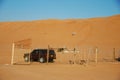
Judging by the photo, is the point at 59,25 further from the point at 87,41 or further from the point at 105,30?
the point at 87,41

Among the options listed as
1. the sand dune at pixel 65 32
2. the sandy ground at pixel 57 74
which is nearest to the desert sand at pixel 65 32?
the sand dune at pixel 65 32

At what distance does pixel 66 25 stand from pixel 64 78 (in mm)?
80009

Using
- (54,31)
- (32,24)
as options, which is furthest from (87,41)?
(32,24)

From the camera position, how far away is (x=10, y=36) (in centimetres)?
8988

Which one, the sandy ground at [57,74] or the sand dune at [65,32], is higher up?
the sand dune at [65,32]

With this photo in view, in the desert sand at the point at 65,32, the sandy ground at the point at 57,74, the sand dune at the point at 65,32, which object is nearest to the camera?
the sandy ground at the point at 57,74

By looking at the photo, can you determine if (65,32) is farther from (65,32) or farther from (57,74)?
(57,74)

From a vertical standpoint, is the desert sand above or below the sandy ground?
above

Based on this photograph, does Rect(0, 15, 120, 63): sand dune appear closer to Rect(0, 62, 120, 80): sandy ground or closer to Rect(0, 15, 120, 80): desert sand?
Rect(0, 15, 120, 80): desert sand

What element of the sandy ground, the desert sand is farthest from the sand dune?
the sandy ground

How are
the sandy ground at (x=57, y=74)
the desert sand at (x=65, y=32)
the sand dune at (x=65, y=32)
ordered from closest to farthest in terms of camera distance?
the sandy ground at (x=57, y=74) → the desert sand at (x=65, y=32) → the sand dune at (x=65, y=32)

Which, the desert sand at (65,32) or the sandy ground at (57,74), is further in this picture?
the desert sand at (65,32)

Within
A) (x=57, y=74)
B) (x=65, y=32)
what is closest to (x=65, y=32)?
(x=65, y=32)

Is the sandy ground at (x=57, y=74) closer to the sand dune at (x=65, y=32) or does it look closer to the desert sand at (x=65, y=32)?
the desert sand at (x=65, y=32)
